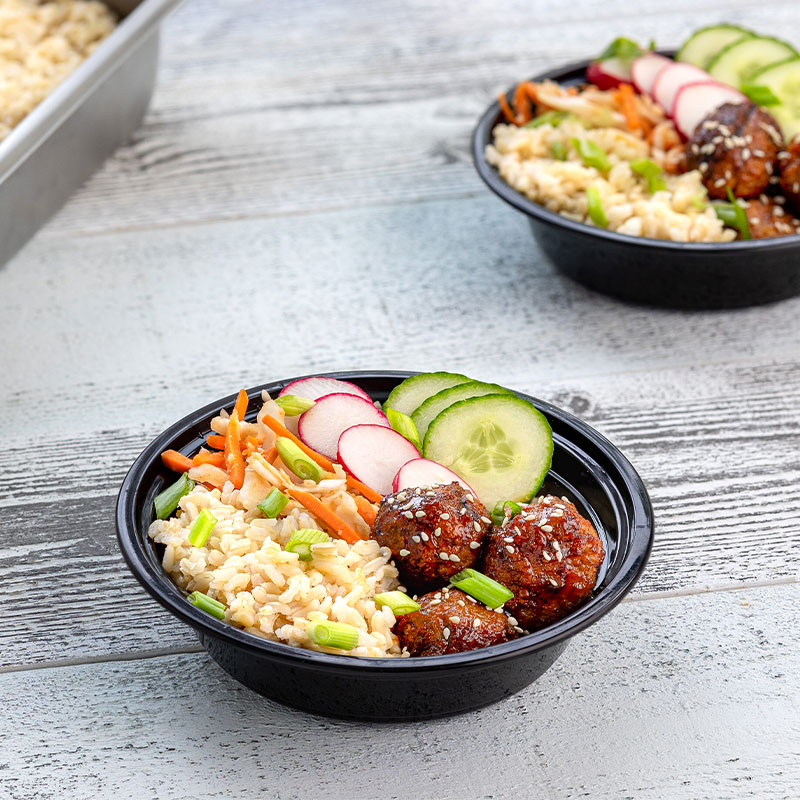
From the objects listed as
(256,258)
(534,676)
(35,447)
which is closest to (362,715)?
(534,676)

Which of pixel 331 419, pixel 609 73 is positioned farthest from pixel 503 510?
pixel 609 73

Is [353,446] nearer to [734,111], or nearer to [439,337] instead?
[439,337]

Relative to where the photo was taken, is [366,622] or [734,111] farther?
[734,111]

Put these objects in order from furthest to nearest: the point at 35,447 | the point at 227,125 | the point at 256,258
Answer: the point at 227,125, the point at 256,258, the point at 35,447

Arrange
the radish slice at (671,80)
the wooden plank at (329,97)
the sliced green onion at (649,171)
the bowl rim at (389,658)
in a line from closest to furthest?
the bowl rim at (389,658) < the sliced green onion at (649,171) < the radish slice at (671,80) < the wooden plank at (329,97)

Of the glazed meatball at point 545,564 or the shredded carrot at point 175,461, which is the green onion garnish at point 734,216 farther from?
the shredded carrot at point 175,461

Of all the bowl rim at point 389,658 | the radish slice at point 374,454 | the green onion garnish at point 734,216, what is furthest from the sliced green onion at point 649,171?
the radish slice at point 374,454

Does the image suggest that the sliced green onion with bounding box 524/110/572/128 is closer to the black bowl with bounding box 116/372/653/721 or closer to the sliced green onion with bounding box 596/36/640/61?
the sliced green onion with bounding box 596/36/640/61
